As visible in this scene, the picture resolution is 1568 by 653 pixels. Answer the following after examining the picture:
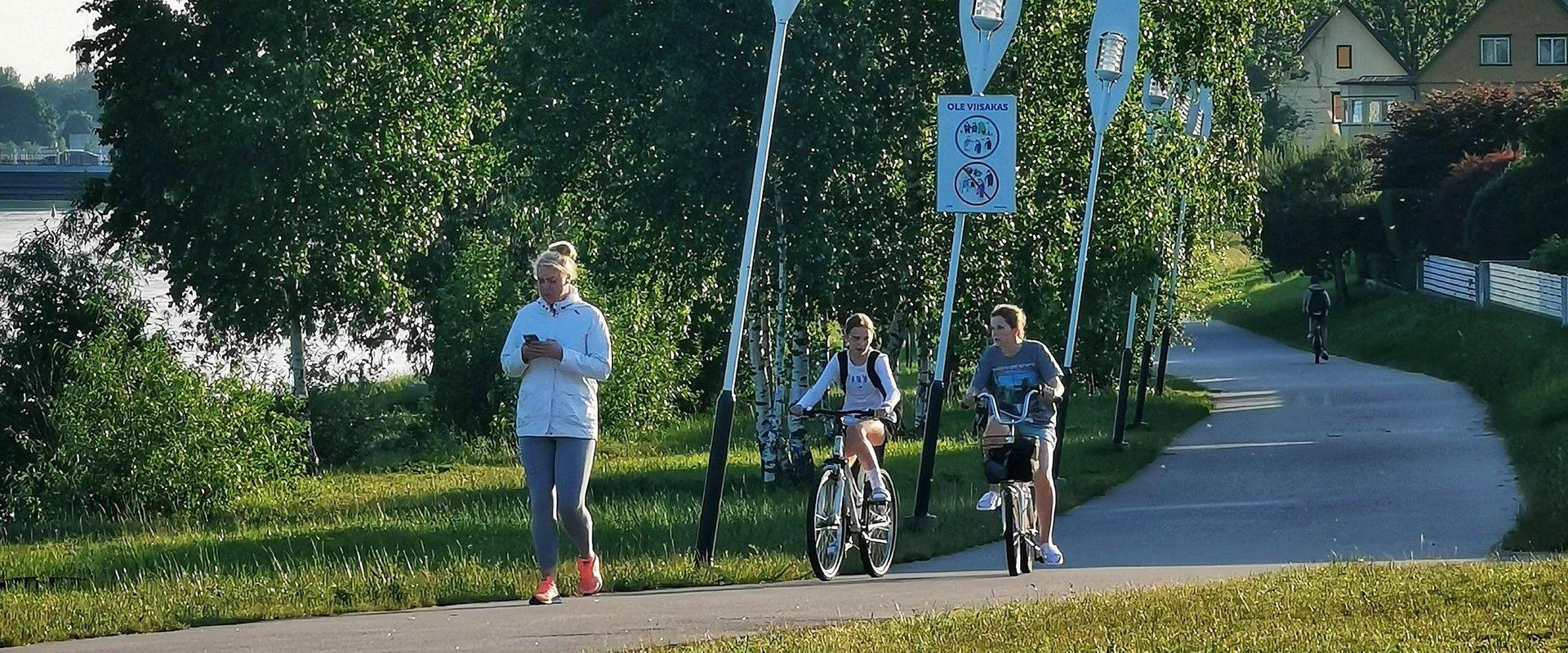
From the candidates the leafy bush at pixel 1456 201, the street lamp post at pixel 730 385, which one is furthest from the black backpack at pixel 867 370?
the leafy bush at pixel 1456 201

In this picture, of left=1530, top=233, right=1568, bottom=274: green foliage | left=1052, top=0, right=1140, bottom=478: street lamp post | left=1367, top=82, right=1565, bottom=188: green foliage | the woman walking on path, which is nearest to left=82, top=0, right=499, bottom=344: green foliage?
left=1052, top=0, right=1140, bottom=478: street lamp post

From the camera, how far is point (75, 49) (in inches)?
1329

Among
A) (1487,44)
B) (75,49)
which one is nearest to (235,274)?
(75,49)

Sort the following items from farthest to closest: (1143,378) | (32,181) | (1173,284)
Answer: (32,181) < (1173,284) < (1143,378)

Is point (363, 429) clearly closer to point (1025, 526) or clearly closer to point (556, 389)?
point (1025, 526)

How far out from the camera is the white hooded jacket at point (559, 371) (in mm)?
10633

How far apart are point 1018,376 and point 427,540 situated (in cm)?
709

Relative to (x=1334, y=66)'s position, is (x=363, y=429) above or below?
below

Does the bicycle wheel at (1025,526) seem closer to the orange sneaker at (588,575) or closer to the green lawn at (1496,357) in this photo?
the orange sneaker at (588,575)

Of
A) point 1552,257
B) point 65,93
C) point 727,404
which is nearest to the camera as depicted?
point 727,404

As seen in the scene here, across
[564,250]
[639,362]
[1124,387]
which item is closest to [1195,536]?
[564,250]

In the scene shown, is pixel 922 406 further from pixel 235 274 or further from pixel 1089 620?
pixel 1089 620

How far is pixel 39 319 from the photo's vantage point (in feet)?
105

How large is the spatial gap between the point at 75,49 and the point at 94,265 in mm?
3392
